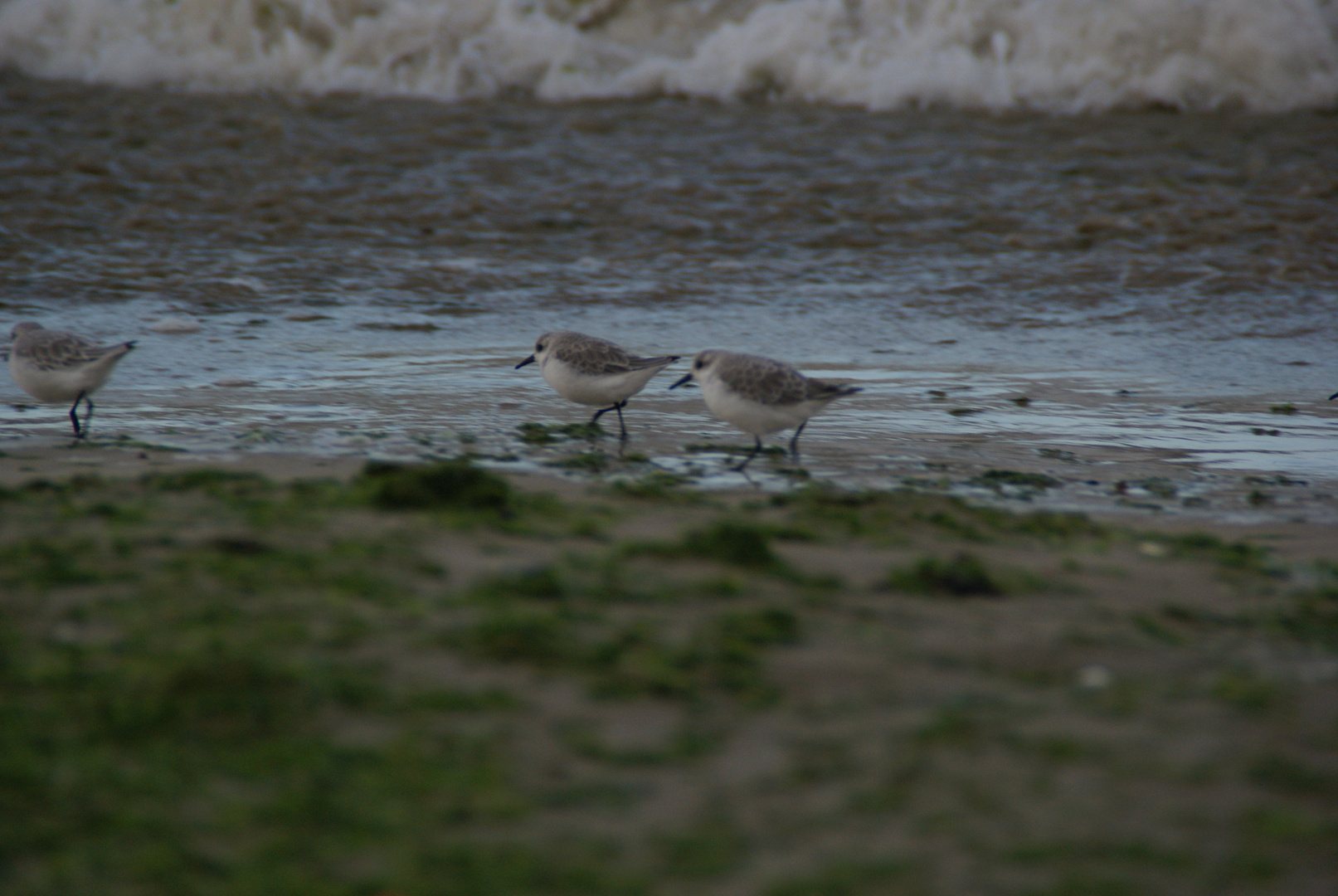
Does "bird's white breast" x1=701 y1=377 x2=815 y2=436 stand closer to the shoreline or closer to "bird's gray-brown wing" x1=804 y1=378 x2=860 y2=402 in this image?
"bird's gray-brown wing" x1=804 y1=378 x2=860 y2=402

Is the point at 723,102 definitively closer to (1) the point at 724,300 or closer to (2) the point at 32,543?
(1) the point at 724,300

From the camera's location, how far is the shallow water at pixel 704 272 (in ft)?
21.1

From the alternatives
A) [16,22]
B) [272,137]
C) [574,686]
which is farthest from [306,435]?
[16,22]

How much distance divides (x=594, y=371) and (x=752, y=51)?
412 inches

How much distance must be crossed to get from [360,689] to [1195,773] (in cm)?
180

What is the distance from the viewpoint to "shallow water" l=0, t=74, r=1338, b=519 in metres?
6.43

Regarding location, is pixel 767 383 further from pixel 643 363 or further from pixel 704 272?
pixel 704 272

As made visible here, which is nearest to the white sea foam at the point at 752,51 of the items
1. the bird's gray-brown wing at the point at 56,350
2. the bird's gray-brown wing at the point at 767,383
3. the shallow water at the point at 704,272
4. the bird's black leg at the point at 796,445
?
the shallow water at the point at 704,272

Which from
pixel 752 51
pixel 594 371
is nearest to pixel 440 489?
pixel 594 371

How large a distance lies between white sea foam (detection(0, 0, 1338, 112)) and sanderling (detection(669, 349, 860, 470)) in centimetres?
1014

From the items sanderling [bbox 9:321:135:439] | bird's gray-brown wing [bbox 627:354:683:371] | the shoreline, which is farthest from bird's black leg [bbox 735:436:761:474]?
sanderling [bbox 9:321:135:439]

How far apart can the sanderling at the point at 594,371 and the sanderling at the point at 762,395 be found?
59 cm

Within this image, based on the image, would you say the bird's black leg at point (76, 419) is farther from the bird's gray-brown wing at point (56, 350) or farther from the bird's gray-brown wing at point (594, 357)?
the bird's gray-brown wing at point (594, 357)

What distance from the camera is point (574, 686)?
287 cm
